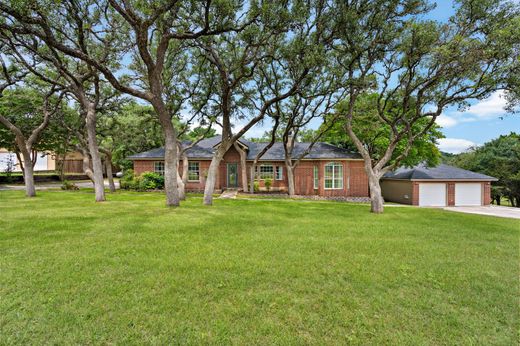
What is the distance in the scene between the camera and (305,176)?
2052 centimetres

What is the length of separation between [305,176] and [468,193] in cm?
1365

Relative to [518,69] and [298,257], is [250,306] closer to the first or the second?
[298,257]

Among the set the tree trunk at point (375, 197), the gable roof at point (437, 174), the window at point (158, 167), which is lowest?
the tree trunk at point (375, 197)

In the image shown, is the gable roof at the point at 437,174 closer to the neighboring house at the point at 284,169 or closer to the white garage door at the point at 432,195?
the white garage door at the point at 432,195

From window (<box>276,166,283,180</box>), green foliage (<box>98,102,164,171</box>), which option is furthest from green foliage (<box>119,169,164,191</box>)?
Result: window (<box>276,166,283,180</box>)

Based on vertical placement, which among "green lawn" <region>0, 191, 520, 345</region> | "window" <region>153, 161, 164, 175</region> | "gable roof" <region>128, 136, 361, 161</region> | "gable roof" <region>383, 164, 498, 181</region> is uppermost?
"gable roof" <region>128, 136, 361, 161</region>

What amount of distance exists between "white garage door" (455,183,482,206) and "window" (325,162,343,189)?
387 inches

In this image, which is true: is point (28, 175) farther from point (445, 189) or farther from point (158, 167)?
point (445, 189)

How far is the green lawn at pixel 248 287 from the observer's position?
9.18 feet

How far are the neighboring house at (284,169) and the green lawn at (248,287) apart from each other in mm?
13097

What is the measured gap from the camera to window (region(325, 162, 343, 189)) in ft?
65.9

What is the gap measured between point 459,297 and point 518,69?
11.7m

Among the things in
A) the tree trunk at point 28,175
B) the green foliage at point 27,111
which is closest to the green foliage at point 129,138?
the green foliage at point 27,111

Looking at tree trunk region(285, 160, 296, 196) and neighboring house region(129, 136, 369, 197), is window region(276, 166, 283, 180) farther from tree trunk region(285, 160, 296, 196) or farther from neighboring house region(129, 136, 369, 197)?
tree trunk region(285, 160, 296, 196)
